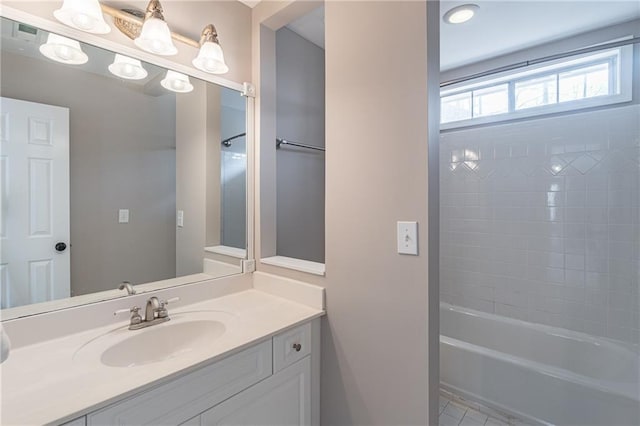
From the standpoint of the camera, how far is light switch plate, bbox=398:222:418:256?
1054mm

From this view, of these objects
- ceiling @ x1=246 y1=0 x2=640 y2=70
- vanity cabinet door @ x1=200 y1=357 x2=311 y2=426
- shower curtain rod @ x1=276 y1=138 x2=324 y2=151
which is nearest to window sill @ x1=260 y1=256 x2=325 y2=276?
vanity cabinet door @ x1=200 y1=357 x2=311 y2=426

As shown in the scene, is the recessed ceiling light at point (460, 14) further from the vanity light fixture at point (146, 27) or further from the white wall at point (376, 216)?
the vanity light fixture at point (146, 27)

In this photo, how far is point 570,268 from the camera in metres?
2.04

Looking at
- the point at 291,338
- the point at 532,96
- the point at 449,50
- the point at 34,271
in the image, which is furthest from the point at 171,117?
the point at 532,96

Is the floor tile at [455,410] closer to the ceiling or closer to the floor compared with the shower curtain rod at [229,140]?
closer to the floor

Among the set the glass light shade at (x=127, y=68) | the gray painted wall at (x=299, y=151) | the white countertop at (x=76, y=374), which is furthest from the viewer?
the gray painted wall at (x=299, y=151)

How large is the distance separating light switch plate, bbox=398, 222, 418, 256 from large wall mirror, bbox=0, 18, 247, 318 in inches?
38.5

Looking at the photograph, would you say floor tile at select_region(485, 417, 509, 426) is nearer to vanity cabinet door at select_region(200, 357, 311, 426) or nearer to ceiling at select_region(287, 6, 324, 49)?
vanity cabinet door at select_region(200, 357, 311, 426)

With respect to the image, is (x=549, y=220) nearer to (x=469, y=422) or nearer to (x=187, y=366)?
(x=469, y=422)

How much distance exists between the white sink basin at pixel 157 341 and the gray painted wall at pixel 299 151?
857mm

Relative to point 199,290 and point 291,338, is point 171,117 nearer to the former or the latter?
point 199,290

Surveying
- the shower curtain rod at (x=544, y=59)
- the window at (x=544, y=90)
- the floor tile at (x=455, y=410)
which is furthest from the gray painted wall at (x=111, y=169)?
the window at (x=544, y=90)

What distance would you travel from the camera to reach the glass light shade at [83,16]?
1.03 metres

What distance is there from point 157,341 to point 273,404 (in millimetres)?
538
